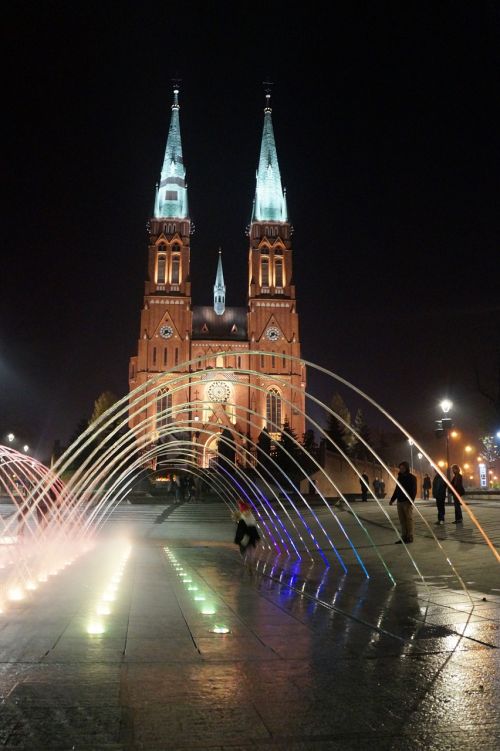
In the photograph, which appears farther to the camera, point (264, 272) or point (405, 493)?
point (264, 272)

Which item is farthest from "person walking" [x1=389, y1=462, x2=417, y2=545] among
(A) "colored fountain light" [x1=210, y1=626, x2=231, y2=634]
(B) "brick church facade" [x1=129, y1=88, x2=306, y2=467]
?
(B) "brick church facade" [x1=129, y1=88, x2=306, y2=467]

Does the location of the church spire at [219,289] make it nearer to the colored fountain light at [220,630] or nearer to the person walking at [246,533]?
the person walking at [246,533]

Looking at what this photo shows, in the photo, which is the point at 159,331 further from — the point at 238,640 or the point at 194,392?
the point at 238,640

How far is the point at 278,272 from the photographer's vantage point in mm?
89250

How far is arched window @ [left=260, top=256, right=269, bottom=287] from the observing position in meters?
88.6

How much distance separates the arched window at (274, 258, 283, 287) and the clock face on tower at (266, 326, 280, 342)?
6.92 meters

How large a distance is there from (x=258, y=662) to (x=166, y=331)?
80.8m

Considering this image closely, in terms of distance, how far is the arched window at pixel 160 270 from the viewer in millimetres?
87375

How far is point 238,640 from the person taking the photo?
20.7 feet

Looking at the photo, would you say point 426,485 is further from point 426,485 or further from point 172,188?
point 172,188

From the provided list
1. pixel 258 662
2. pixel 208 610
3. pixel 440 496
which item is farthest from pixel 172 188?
pixel 258 662

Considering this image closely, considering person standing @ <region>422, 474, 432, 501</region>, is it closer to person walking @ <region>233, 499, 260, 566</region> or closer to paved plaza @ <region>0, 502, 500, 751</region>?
person walking @ <region>233, 499, 260, 566</region>

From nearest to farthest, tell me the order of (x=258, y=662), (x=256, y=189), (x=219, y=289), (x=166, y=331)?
(x=258, y=662)
(x=166, y=331)
(x=256, y=189)
(x=219, y=289)

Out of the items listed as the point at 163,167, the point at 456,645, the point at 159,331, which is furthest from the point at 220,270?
the point at 456,645
